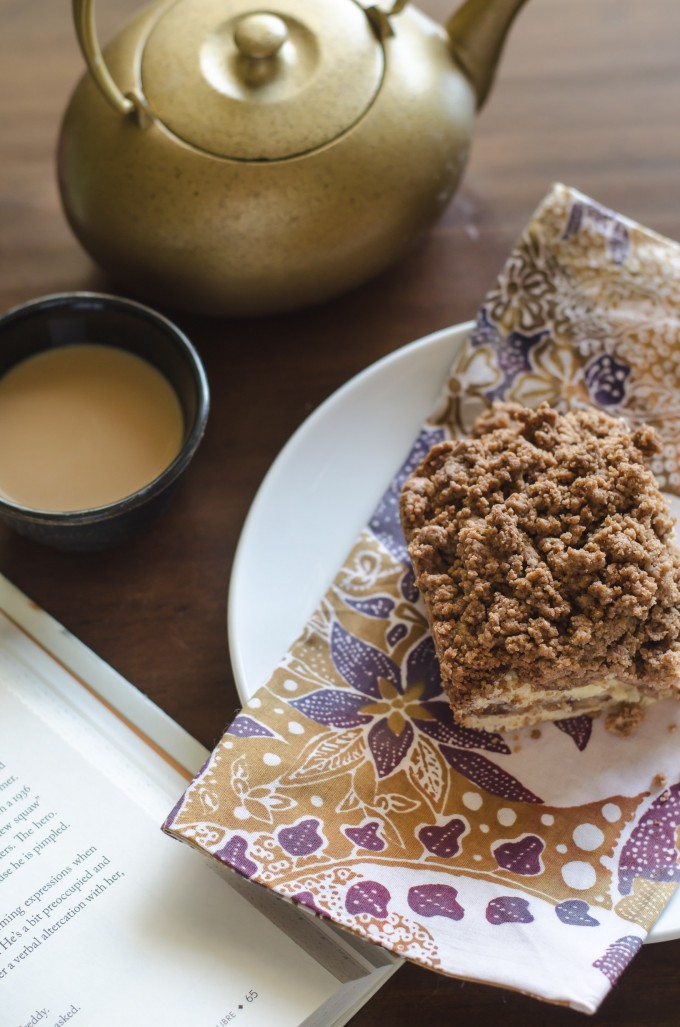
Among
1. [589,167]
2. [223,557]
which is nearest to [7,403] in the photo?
[223,557]

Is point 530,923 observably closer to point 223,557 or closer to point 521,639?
point 521,639

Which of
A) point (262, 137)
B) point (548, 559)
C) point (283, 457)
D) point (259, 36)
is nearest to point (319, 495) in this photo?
point (283, 457)

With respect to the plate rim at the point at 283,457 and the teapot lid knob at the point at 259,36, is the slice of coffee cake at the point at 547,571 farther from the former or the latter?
the teapot lid knob at the point at 259,36

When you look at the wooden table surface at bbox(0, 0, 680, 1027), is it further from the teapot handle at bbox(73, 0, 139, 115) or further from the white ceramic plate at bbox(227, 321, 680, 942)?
the teapot handle at bbox(73, 0, 139, 115)

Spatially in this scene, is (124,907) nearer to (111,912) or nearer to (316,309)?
(111,912)

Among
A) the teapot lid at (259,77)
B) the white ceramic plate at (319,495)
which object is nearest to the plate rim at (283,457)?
the white ceramic plate at (319,495)

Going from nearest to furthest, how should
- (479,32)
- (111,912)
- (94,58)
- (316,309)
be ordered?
1. (111,912)
2. (94,58)
3. (479,32)
4. (316,309)
